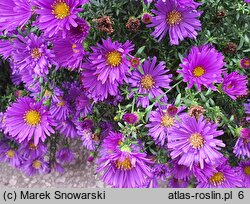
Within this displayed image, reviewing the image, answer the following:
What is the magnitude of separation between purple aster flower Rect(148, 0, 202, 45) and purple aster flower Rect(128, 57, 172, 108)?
4.4 inches

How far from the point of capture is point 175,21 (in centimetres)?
152

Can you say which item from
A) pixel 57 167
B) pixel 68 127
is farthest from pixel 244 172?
pixel 57 167

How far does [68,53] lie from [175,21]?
16.4 inches

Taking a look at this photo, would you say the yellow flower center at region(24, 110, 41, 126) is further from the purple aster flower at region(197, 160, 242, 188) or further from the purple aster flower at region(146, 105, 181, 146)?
the purple aster flower at region(197, 160, 242, 188)

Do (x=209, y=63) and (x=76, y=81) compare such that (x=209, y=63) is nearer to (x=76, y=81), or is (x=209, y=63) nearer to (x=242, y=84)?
(x=242, y=84)

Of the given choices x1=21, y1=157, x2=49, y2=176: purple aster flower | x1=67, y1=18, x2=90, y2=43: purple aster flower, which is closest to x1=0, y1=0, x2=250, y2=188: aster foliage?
x1=67, y1=18, x2=90, y2=43: purple aster flower

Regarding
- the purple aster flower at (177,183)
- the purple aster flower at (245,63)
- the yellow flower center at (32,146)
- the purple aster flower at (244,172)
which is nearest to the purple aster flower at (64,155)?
the yellow flower center at (32,146)

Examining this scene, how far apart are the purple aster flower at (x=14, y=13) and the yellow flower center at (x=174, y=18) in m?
Answer: 0.51

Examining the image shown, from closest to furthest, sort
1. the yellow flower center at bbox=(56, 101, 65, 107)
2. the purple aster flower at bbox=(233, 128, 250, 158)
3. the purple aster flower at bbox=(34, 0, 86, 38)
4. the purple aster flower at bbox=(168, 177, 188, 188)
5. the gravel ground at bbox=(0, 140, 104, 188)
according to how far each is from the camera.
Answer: the purple aster flower at bbox=(34, 0, 86, 38)
the purple aster flower at bbox=(233, 128, 250, 158)
the yellow flower center at bbox=(56, 101, 65, 107)
the purple aster flower at bbox=(168, 177, 188, 188)
the gravel ground at bbox=(0, 140, 104, 188)

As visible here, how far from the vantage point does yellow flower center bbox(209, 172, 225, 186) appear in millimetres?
1650

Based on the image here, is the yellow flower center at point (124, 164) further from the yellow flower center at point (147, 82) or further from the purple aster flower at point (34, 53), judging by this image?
the purple aster flower at point (34, 53)

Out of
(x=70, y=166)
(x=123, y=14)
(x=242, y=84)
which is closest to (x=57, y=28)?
(x=123, y=14)

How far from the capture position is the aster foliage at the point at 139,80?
1396mm

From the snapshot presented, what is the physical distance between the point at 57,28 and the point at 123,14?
0.37 meters
